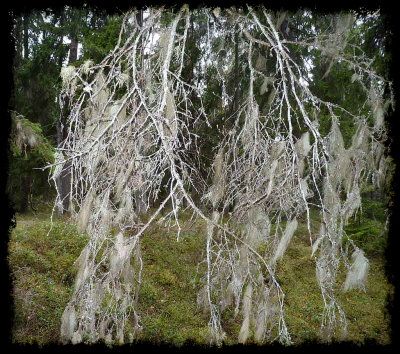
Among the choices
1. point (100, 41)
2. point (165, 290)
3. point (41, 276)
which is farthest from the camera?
point (100, 41)

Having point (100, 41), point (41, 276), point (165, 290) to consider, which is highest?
point (100, 41)

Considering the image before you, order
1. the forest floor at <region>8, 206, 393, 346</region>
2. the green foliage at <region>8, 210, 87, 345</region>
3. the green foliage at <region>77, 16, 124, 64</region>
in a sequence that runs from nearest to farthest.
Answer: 1. the green foliage at <region>8, 210, 87, 345</region>
2. the forest floor at <region>8, 206, 393, 346</region>
3. the green foliage at <region>77, 16, 124, 64</region>

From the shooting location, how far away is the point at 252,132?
2193 mm

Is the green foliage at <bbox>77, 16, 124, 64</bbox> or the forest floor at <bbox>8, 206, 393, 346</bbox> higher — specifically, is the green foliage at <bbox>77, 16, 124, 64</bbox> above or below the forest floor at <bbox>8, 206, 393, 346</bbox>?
above

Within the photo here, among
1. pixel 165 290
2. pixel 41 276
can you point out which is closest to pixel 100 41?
pixel 41 276

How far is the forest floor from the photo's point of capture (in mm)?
4246

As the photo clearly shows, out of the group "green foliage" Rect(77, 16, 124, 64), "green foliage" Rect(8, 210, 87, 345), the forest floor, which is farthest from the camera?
"green foliage" Rect(77, 16, 124, 64)

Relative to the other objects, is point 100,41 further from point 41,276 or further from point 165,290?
point 165,290

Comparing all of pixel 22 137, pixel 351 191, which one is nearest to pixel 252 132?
pixel 351 191

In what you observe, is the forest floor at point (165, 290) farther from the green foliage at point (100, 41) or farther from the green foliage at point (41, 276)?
the green foliage at point (100, 41)

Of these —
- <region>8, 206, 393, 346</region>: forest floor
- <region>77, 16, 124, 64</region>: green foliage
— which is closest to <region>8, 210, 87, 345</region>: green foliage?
<region>8, 206, 393, 346</region>: forest floor

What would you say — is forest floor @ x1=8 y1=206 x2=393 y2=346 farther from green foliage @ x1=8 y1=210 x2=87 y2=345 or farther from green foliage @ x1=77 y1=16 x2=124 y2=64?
green foliage @ x1=77 y1=16 x2=124 y2=64

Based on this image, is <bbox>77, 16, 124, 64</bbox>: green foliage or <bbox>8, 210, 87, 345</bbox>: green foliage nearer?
<bbox>8, 210, 87, 345</bbox>: green foliage

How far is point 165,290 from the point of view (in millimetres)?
5574
